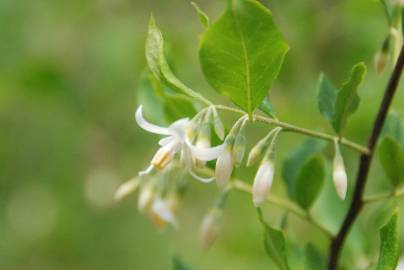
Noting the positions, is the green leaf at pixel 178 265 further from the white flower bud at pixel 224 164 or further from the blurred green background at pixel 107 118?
the blurred green background at pixel 107 118

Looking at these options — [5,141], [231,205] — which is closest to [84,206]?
[5,141]

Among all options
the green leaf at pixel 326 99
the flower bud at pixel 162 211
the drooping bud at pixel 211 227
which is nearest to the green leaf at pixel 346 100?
the green leaf at pixel 326 99

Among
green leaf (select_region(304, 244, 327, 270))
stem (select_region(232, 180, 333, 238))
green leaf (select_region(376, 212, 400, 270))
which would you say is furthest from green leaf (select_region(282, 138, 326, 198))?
green leaf (select_region(376, 212, 400, 270))

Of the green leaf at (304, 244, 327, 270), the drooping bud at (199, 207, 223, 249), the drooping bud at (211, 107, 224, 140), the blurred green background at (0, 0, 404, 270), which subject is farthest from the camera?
the blurred green background at (0, 0, 404, 270)

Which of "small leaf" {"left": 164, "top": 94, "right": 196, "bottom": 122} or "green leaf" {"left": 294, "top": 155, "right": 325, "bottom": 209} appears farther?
"green leaf" {"left": 294, "top": 155, "right": 325, "bottom": 209}

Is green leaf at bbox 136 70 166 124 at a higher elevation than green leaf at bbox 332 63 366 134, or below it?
below

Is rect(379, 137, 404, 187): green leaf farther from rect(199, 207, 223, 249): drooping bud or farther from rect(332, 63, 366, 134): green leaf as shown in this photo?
rect(199, 207, 223, 249): drooping bud

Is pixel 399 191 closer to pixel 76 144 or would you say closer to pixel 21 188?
pixel 76 144
